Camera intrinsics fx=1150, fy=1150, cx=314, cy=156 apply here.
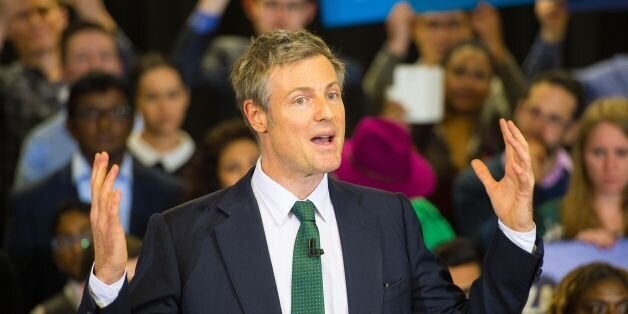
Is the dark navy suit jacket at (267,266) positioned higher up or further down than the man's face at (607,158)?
higher up

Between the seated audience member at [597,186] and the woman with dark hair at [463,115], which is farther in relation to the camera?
the woman with dark hair at [463,115]

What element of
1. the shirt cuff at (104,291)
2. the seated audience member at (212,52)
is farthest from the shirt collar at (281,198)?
the seated audience member at (212,52)

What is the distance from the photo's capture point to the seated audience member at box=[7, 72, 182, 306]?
191 inches

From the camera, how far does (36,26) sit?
518 cm

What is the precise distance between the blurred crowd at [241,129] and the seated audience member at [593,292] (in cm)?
35

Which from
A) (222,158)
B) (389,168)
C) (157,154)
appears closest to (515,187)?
(389,168)

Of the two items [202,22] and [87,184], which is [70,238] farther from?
[202,22]

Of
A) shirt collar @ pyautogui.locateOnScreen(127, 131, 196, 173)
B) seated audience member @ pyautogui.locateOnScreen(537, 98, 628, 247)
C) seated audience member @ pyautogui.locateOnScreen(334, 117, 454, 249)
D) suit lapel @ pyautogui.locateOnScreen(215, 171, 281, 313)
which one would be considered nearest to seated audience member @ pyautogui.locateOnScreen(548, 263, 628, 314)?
seated audience member @ pyautogui.locateOnScreen(537, 98, 628, 247)

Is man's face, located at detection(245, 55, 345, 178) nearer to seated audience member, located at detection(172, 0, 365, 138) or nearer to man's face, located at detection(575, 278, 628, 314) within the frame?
man's face, located at detection(575, 278, 628, 314)

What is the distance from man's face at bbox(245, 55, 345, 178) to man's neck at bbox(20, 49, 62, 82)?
9.33ft

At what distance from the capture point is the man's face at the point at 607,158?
467 centimetres

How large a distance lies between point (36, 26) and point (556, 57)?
2.65 meters

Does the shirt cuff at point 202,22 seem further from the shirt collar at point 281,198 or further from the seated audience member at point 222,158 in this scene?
the shirt collar at point 281,198

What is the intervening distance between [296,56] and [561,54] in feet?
12.7
